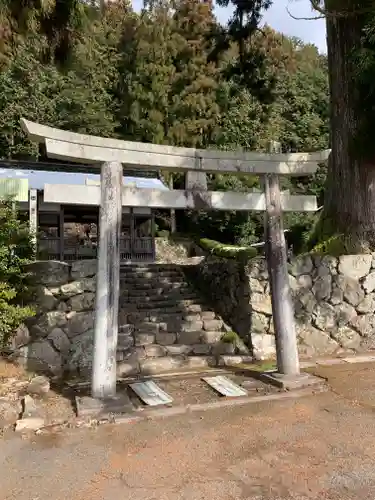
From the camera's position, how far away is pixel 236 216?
1969cm

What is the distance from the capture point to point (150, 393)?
199 inches

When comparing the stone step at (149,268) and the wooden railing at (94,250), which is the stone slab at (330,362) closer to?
the stone step at (149,268)

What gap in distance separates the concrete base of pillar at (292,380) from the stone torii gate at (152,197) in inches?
1.5

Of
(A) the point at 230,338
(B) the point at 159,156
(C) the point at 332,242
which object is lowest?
(A) the point at 230,338

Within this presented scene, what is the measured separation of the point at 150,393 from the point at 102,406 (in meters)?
0.72

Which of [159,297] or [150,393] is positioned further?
[159,297]

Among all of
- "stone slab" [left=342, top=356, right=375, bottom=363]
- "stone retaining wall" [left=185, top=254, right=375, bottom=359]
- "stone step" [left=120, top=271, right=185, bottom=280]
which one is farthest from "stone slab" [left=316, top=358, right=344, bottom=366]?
"stone step" [left=120, top=271, right=185, bottom=280]

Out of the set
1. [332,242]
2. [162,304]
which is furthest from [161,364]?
[332,242]

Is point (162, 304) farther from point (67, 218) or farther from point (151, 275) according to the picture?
point (67, 218)

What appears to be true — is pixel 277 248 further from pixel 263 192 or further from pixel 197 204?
pixel 197 204

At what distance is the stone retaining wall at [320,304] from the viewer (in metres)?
7.07

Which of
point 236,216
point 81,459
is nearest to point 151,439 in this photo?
point 81,459

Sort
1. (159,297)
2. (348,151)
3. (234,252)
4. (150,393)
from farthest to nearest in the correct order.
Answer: (234,252) → (159,297) → (348,151) → (150,393)

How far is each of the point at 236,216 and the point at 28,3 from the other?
14397mm
